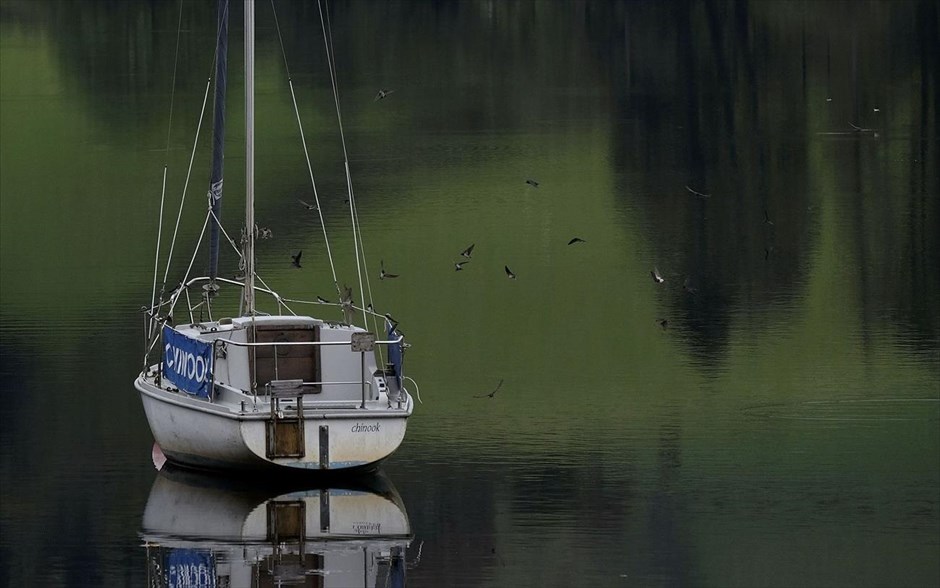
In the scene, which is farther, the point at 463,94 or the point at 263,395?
the point at 463,94

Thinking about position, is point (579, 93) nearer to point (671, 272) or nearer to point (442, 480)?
point (671, 272)

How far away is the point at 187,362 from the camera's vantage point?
31.4 meters

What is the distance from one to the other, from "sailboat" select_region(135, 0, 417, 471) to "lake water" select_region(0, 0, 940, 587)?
103 cm

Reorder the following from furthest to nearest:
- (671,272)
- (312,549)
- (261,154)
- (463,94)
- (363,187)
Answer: (463,94)
(261,154)
(363,187)
(671,272)
(312,549)

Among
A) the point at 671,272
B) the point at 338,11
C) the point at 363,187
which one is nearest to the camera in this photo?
the point at 671,272

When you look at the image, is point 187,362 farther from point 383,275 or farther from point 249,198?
point 383,275

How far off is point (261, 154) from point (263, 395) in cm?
5102

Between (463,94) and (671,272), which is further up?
(463,94)

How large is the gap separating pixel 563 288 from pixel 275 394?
71.3 feet

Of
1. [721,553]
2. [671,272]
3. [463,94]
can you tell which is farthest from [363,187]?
[721,553]

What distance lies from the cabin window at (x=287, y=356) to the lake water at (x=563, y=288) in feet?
7.02

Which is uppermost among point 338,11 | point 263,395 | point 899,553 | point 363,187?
point 338,11

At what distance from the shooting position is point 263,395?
30984mm

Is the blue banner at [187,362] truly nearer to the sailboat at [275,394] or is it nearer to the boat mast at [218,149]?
the sailboat at [275,394]
